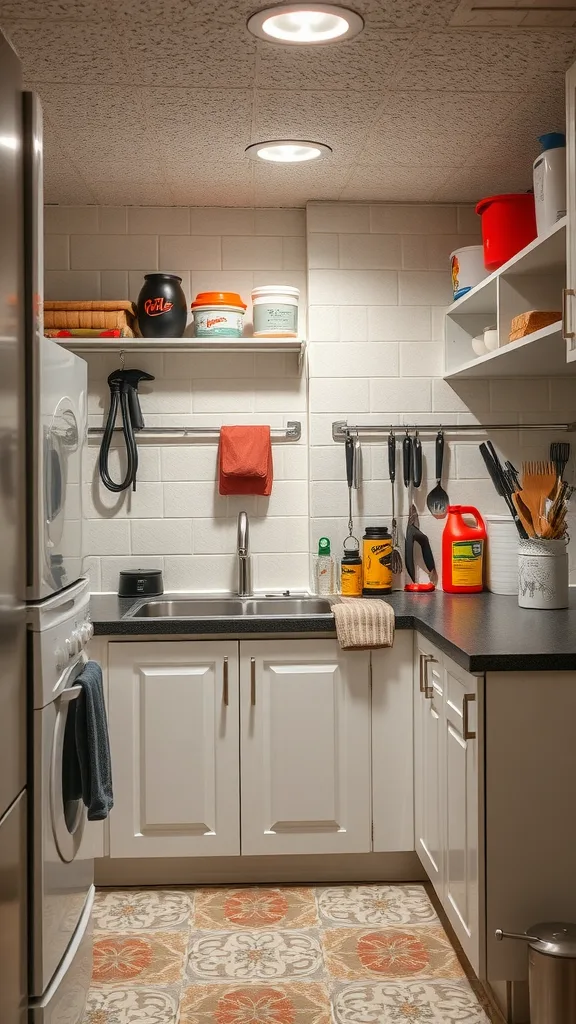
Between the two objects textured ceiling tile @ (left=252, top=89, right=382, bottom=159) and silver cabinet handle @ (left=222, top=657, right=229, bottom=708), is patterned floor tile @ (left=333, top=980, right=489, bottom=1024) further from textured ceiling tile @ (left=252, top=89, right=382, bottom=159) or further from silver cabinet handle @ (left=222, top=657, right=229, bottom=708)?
textured ceiling tile @ (left=252, top=89, right=382, bottom=159)

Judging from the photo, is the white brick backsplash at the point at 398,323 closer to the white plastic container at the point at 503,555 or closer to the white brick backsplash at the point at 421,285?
the white brick backsplash at the point at 421,285

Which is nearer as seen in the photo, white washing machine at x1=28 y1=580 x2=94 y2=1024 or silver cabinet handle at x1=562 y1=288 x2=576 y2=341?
white washing machine at x1=28 y1=580 x2=94 y2=1024

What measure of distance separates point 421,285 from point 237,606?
140 cm

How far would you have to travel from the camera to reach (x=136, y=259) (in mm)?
3547

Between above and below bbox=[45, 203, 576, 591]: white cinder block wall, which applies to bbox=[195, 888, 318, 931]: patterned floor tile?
below

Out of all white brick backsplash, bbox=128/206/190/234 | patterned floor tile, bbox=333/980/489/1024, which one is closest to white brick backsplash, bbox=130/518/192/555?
white brick backsplash, bbox=128/206/190/234

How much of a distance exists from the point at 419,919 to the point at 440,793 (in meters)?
0.49

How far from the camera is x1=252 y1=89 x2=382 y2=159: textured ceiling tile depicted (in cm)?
253

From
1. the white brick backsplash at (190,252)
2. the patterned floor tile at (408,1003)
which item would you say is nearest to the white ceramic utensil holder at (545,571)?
the patterned floor tile at (408,1003)

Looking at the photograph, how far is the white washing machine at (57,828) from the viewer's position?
1772 mm

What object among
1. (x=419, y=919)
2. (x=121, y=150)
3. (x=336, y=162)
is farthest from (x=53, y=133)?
(x=419, y=919)

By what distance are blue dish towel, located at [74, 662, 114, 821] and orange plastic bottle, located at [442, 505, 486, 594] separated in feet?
5.43

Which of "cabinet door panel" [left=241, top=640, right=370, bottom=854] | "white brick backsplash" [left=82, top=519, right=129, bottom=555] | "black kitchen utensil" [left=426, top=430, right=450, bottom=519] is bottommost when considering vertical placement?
"cabinet door panel" [left=241, top=640, right=370, bottom=854]

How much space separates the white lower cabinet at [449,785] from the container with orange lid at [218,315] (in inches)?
50.9
